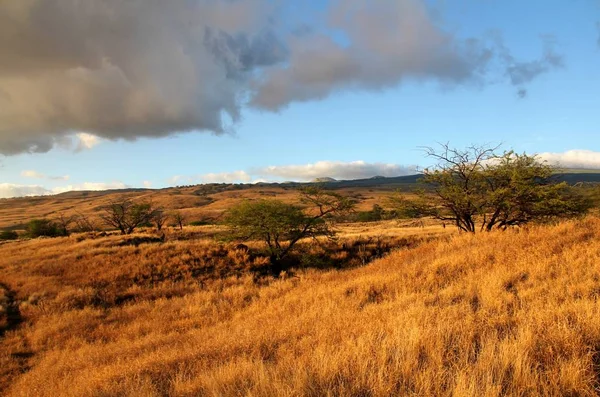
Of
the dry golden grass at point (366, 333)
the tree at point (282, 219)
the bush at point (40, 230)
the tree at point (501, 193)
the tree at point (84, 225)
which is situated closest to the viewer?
the dry golden grass at point (366, 333)

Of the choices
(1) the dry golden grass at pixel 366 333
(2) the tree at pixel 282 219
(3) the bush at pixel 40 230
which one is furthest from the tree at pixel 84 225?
(1) the dry golden grass at pixel 366 333

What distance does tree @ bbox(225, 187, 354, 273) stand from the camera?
28.4 meters

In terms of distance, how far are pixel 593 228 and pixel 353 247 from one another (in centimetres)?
2054

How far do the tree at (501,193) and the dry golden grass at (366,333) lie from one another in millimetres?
6812

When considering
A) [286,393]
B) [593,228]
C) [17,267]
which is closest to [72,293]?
[17,267]

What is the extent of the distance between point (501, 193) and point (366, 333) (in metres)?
16.7

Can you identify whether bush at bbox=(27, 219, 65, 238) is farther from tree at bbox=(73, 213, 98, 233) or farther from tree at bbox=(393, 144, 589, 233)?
tree at bbox=(393, 144, 589, 233)

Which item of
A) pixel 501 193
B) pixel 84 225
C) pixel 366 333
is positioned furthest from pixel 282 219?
pixel 84 225

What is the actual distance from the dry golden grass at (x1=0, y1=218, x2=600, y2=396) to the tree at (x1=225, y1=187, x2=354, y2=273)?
37.1 feet

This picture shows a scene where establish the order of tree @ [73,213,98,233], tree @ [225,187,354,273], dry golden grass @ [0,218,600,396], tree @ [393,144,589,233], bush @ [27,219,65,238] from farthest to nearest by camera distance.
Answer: tree @ [73,213,98,233]
bush @ [27,219,65,238]
tree @ [225,187,354,273]
tree @ [393,144,589,233]
dry golden grass @ [0,218,600,396]

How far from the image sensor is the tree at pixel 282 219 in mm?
28406

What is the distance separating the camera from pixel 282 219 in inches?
1122

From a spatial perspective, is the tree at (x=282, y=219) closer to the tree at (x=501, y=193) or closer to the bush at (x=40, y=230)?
the tree at (x=501, y=193)

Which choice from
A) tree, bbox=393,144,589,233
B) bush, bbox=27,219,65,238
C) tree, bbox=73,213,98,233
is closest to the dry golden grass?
tree, bbox=393,144,589,233
